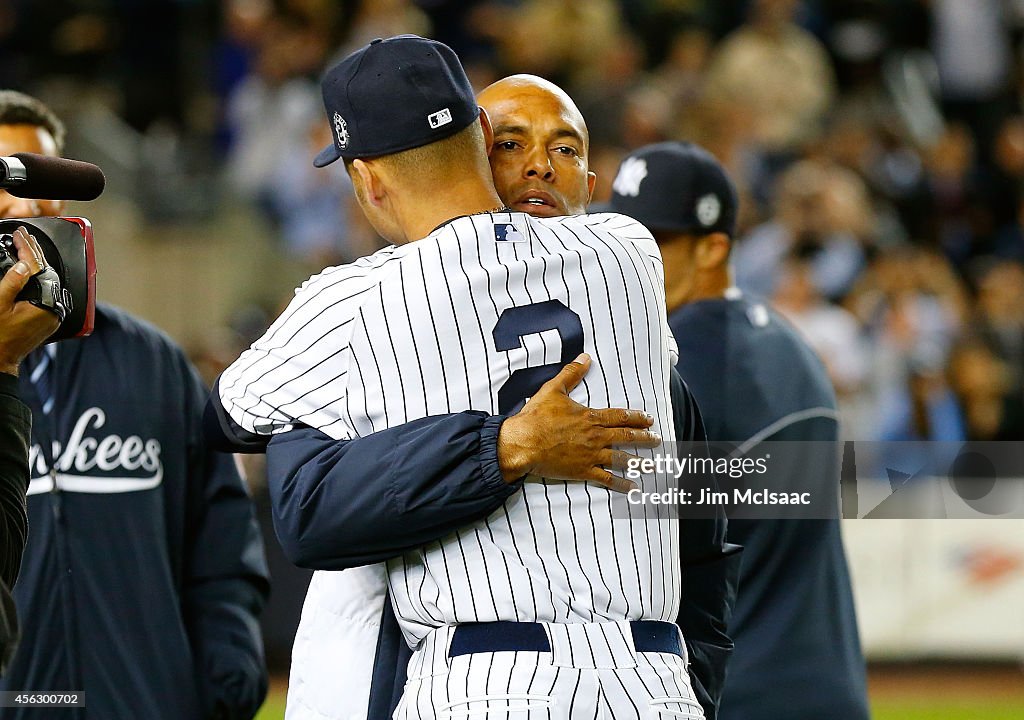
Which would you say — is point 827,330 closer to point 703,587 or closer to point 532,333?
point 703,587

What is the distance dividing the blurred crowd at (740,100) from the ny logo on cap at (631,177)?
5170 millimetres

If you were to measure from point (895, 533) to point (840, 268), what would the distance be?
2.12 meters

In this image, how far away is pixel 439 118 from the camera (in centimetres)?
245

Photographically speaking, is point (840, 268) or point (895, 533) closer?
point (895, 533)

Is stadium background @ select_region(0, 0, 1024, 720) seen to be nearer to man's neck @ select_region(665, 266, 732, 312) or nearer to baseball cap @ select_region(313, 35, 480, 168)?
man's neck @ select_region(665, 266, 732, 312)

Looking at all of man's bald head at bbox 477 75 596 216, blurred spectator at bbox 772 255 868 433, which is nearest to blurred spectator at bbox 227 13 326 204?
blurred spectator at bbox 772 255 868 433

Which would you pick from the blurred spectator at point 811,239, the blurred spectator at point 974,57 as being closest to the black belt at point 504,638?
the blurred spectator at point 811,239

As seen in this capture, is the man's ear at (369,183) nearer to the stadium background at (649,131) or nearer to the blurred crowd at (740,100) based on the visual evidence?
the stadium background at (649,131)

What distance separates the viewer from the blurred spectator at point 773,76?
10.7 meters

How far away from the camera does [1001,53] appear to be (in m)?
11.4

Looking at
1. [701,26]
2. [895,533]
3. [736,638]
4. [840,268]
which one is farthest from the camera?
[701,26]

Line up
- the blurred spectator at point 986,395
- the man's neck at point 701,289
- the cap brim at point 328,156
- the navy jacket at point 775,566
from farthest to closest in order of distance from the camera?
the blurred spectator at point 986,395
the man's neck at point 701,289
the navy jacket at point 775,566
the cap brim at point 328,156

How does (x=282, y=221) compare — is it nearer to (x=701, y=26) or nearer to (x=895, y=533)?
(x=701, y=26)

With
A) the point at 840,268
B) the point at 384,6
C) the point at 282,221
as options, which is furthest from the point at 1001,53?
the point at 282,221
